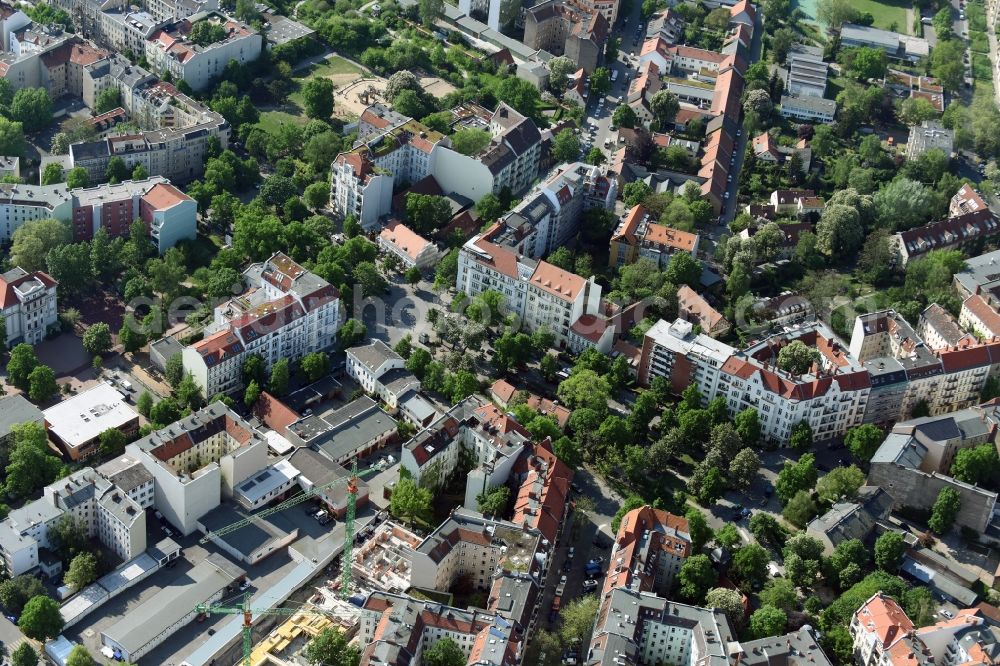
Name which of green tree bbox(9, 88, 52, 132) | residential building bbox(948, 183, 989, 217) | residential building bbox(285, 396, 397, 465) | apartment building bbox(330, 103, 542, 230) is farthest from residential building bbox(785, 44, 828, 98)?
green tree bbox(9, 88, 52, 132)

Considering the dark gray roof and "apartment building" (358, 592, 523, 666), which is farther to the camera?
the dark gray roof

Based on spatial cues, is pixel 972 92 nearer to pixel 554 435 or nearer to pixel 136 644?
pixel 554 435

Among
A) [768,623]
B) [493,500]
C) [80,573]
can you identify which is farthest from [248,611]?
[768,623]

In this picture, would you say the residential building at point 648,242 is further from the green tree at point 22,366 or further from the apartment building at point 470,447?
the green tree at point 22,366

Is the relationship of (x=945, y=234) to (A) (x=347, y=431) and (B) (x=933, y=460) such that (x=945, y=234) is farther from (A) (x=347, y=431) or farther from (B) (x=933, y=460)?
(A) (x=347, y=431)

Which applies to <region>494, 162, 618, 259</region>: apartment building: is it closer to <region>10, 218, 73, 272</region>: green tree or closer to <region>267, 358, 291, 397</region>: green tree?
<region>267, 358, 291, 397</region>: green tree

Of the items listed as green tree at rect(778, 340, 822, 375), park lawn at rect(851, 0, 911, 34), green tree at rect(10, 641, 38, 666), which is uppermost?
green tree at rect(778, 340, 822, 375)

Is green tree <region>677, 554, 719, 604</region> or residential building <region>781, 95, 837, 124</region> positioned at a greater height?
residential building <region>781, 95, 837, 124</region>
